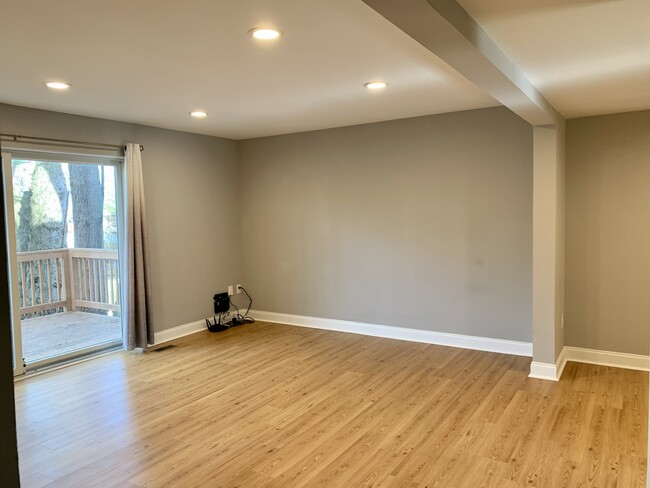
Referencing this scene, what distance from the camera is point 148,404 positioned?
359 cm

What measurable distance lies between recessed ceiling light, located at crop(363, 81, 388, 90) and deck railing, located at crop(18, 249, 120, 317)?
10.4 feet

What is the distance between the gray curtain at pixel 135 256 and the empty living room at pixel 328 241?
0.02 meters

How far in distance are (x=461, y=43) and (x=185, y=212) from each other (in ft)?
13.8

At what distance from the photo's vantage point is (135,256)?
15.8 ft

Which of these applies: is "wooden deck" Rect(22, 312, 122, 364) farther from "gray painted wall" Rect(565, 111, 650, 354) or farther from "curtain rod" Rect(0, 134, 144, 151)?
"gray painted wall" Rect(565, 111, 650, 354)

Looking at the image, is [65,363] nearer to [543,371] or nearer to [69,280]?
[69,280]

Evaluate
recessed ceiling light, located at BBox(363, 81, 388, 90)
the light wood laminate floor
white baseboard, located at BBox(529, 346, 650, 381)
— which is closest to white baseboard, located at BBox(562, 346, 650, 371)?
white baseboard, located at BBox(529, 346, 650, 381)

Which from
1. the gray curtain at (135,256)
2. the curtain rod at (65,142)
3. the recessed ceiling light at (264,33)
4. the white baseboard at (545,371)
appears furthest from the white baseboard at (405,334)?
the recessed ceiling light at (264,33)

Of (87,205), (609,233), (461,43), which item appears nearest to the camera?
(461,43)

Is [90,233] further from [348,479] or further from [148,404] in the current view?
[348,479]

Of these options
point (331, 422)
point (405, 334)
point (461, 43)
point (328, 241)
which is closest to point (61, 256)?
point (328, 241)

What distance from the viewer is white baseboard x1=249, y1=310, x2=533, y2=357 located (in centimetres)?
459

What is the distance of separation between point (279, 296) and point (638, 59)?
448cm

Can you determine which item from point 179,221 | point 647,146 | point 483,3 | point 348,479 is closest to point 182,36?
point 483,3
